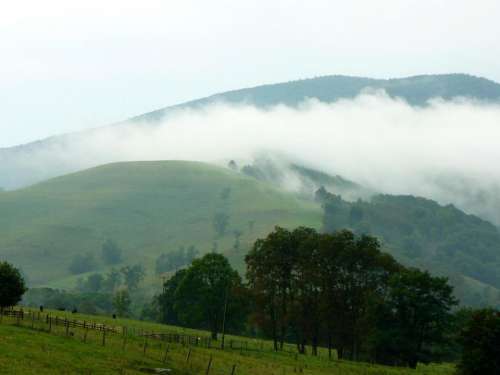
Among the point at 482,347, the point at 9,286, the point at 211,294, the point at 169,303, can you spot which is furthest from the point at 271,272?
the point at 169,303

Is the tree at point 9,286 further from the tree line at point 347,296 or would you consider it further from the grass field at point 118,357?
the tree line at point 347,296

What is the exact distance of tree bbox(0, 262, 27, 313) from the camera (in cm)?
7688

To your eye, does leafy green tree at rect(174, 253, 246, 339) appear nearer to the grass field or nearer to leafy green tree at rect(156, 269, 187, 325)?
leafy green tree at rect(156, 269, 187, 325)

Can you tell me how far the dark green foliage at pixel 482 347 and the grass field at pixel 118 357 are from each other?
28.4ft

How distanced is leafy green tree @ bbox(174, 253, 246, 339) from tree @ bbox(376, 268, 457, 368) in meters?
26.3

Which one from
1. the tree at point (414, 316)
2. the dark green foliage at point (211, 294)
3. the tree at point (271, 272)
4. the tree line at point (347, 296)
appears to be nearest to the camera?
the tree at point (414, 316)

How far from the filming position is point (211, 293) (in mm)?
111250

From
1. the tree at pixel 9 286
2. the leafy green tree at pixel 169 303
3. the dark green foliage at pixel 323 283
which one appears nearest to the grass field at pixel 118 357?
the tree at pixel 9 286

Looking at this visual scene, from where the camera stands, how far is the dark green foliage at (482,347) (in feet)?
224

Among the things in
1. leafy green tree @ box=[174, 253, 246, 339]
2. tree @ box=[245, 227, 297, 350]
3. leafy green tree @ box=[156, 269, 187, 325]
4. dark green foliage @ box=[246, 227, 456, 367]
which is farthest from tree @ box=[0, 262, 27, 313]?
leafy green tree @ box=[156, 269, 187, 325]

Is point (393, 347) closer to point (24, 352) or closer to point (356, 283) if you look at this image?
point (356, 283)

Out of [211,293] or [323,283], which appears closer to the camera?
[323,283]

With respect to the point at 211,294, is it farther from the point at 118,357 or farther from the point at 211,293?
the point at 118,357

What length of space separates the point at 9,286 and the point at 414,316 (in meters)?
53.0
